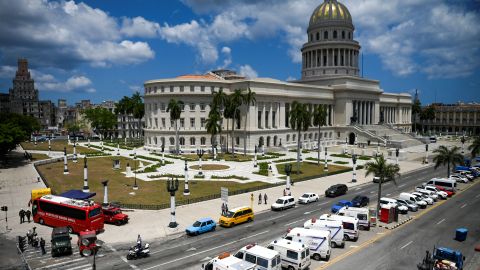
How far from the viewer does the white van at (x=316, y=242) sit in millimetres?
26672

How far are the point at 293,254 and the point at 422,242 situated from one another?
14337 millimetres

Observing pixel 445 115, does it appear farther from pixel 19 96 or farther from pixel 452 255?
pixel 19 96

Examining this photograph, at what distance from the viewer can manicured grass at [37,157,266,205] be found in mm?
45469

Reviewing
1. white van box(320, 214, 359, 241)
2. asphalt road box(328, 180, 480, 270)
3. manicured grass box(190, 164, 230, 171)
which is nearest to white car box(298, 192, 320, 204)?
asphalt road box(328, 180, 480, 270)

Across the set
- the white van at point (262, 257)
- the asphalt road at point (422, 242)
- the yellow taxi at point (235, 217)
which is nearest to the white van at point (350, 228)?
the asphalt road at point (422, 242)

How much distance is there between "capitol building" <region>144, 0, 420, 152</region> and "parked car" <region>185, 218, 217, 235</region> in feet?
188

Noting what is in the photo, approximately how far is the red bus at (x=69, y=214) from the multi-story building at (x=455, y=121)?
18107cm

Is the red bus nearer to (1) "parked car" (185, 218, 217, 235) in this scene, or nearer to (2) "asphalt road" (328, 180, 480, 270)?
(1) "parked car" (185, 218, 217, 235)

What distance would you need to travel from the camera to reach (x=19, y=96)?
7544 inches

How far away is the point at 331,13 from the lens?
132m

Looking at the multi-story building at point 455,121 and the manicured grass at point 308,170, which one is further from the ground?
the multi-story building at point 455,121

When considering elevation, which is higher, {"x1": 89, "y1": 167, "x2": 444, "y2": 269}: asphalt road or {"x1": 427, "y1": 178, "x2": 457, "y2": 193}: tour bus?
{"x1": 427, "y1": 178, "x2": 457, "y2": 193}: tour bus

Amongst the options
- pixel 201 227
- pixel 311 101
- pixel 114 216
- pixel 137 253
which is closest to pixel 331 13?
pixel 311 101

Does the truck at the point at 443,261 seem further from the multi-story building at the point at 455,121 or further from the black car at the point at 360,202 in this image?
the multi-story building at the point at 455,121
